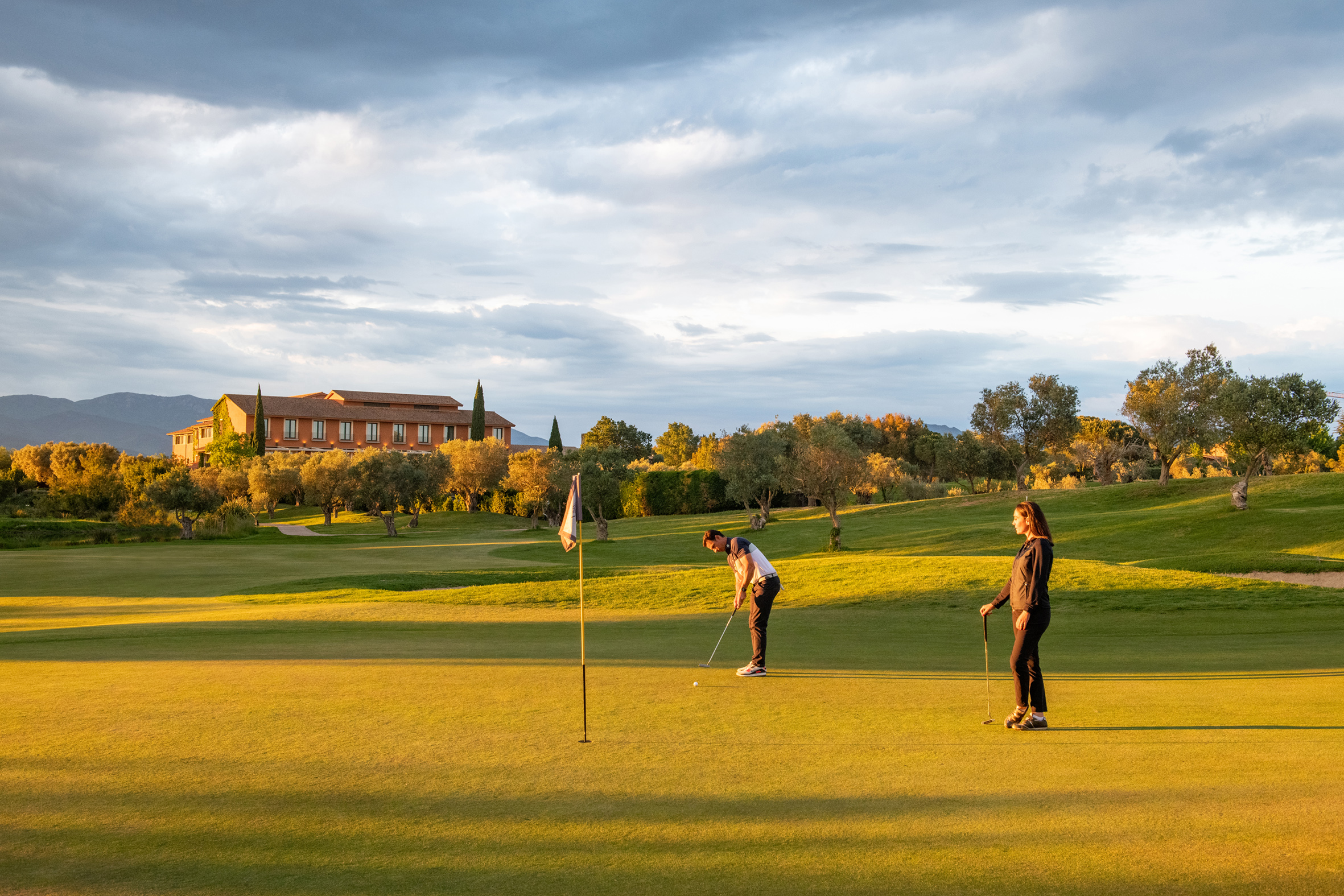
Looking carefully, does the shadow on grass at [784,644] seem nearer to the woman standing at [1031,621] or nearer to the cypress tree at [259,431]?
the woman standing at [1031,621]

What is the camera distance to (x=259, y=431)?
357 ft

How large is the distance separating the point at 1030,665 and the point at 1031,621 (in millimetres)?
425

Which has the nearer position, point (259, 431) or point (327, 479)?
point (327, 479)

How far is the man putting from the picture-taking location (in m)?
12.3

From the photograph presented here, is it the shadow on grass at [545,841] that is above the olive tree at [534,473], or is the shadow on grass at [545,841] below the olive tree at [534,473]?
below

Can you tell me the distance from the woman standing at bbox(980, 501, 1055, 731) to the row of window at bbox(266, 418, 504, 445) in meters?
112

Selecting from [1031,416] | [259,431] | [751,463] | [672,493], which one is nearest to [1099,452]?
[1031,416]

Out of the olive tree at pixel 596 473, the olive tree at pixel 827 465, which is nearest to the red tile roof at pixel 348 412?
the olive tree at pixel 596 473

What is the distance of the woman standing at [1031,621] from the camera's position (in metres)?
9.06

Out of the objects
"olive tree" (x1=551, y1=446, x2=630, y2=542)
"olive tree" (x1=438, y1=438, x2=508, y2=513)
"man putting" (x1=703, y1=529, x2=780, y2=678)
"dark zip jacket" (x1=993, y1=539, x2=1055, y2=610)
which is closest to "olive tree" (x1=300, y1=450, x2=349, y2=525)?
"olive tree" (x1=438, y1=438, x2=508, y2=513)

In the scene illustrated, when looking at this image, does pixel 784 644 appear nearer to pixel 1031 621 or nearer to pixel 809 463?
pixel 1031 621

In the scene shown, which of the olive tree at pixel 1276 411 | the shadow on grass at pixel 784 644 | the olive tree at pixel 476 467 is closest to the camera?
the shadow on grass at pixel 784 644

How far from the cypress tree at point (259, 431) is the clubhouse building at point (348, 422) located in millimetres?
787

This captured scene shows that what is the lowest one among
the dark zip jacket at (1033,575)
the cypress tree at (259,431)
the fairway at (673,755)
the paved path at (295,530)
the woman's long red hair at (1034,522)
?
the paved path at (295,530)
